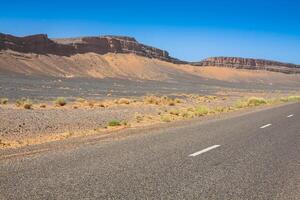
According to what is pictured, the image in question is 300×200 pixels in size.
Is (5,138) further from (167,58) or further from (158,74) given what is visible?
(167,58)

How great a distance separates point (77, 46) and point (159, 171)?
140 metres

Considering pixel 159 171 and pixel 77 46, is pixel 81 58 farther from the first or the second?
pixel 159 171

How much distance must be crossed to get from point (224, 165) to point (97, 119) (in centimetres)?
1511

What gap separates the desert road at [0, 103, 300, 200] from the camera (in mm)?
6227

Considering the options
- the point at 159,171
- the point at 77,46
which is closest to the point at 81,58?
the point at 77,46

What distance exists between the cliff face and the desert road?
4377 inches

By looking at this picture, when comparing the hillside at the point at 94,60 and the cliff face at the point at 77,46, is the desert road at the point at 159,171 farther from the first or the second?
the cliff face at the point at 77,46

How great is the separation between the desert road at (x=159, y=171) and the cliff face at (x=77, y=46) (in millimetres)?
111169

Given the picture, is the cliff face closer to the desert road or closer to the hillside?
the hillside


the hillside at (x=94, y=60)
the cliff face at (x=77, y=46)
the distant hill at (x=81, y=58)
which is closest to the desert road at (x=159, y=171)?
the hillside at (x=94, y=60)

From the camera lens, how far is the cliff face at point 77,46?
405 ft

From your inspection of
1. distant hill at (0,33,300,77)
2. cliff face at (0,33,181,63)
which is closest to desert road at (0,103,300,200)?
distant hill at (0,33,300,77)

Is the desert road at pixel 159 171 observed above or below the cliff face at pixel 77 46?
below

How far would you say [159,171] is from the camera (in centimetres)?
775
